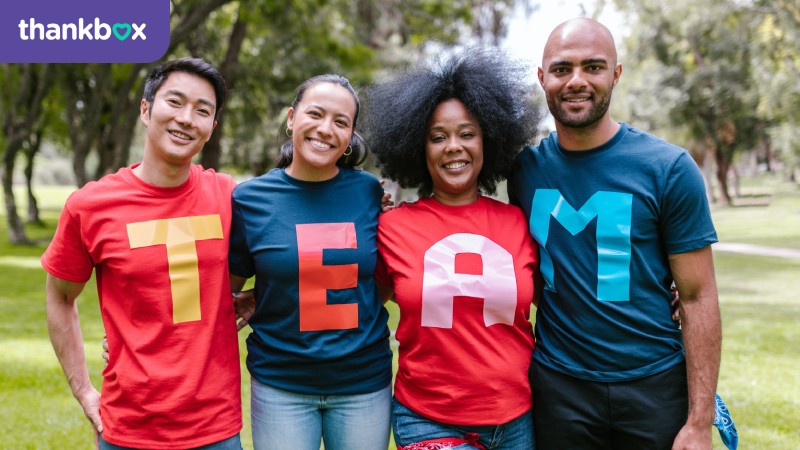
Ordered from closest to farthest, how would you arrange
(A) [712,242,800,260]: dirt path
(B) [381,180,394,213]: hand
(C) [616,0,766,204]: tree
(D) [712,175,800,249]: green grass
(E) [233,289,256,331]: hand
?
(E) [233,289,256,331]: hand → (B) [381,180,394,213]: hand → (A) [712,242,800,260]: dirt path → (D) [712,175,800,249]: green grass → (C) [616,0,766,204]: tree

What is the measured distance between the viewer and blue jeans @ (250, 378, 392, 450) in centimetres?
278

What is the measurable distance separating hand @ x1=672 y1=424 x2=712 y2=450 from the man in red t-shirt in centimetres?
167

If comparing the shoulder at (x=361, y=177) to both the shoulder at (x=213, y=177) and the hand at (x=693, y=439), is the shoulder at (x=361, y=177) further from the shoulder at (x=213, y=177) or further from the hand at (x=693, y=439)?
the hand at (x=693, y=439)

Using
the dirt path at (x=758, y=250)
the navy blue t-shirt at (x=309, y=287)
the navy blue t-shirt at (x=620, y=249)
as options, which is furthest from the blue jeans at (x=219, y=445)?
the dirt path at (x=758, y=250)

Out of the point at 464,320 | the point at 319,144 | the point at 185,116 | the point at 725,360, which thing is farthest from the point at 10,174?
the point at 464,320

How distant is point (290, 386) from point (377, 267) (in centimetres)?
60

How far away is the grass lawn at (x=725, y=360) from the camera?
5.50 meters

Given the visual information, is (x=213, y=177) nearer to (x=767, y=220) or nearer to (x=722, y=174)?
(x=767, y=220)

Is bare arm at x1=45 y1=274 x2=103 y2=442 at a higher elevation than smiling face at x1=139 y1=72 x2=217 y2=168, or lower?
lower

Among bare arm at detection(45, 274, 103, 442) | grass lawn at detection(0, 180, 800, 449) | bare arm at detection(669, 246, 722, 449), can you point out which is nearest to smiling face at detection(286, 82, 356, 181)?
bare arm at detection(45, 274, 103, 442)

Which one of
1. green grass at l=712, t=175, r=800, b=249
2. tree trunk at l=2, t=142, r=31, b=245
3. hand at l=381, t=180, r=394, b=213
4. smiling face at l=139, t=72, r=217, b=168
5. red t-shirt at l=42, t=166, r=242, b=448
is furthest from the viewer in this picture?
green grass at l=712, t=175, r=800, b=249

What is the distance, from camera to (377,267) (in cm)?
298

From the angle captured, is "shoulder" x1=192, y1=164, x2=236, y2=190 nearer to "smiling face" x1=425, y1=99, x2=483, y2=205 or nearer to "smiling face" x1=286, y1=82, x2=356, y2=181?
"smiling face" x1=286, y1=82, x2=356, y2=181

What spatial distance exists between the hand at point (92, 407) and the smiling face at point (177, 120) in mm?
939
